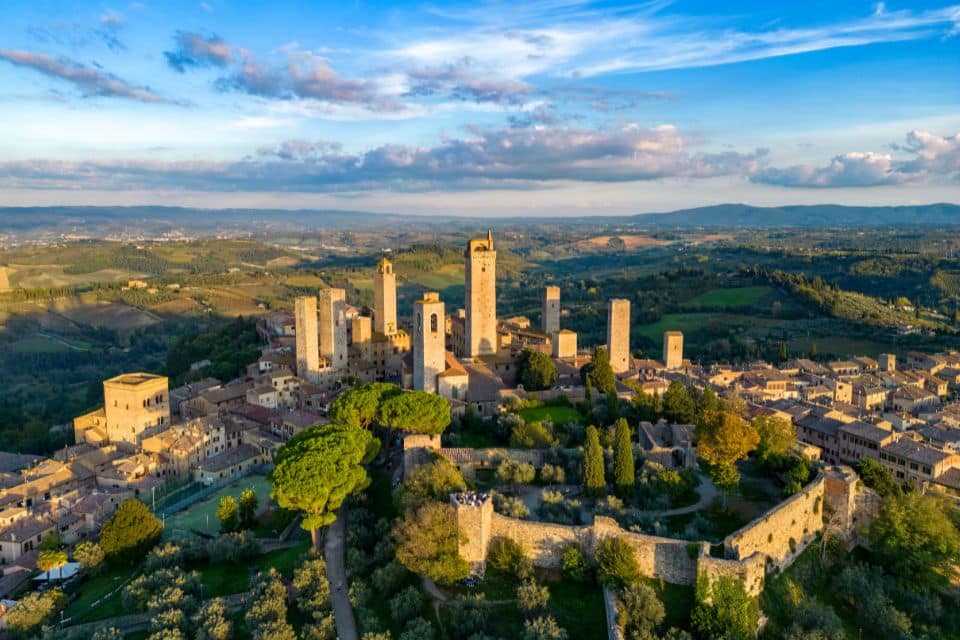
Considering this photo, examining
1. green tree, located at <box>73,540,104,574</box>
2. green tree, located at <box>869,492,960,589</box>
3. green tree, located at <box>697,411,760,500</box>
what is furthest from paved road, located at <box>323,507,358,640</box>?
green tree, located at <box>869,492,960,589</box>

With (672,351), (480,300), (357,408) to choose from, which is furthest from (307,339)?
(672,351)

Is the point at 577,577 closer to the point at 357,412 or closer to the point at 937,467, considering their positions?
the point at 357,412

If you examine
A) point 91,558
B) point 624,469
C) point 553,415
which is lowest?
point 91,558

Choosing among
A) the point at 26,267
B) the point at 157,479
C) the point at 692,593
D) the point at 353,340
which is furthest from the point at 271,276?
the point at 692,593

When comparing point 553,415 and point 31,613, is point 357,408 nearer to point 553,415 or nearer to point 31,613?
point 553,415

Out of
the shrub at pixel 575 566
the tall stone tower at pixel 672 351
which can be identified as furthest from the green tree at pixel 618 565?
the tall stone tower at pixel 672 351

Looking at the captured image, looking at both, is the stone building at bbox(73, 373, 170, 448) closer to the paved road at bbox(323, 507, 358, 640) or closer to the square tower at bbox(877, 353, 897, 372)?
the paved road at bbox(323, 507, 358, 640)
